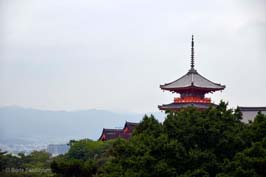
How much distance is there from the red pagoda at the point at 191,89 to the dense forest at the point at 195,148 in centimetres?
1540

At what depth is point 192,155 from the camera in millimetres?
13797

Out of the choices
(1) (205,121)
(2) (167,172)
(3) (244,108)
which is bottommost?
(2) (167,172)

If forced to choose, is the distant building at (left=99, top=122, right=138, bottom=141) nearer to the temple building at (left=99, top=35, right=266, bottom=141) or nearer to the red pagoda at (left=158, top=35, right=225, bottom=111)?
the temple building at (left=99, top=35, right=266, bottom=141)

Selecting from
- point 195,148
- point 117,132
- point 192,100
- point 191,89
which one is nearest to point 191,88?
point 191,89

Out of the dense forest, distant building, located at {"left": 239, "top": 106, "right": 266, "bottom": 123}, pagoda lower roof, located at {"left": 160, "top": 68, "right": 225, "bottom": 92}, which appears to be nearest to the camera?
the dense forest

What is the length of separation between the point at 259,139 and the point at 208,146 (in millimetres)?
1223

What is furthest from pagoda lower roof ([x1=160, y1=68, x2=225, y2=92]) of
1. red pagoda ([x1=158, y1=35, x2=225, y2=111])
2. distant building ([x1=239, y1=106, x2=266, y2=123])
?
distant building ([x1=239, y1=106, x2=266, y2=123])

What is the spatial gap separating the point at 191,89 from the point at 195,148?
665 inches

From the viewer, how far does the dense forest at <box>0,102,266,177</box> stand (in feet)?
44.2

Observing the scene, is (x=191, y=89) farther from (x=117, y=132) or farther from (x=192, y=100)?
(x=117, y=132)

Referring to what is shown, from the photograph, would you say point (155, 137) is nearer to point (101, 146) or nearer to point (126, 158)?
point (126, 158)

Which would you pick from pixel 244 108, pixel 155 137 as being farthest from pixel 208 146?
pixel 244 108

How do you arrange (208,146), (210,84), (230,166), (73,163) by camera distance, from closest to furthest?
(230,166) < (208,146) < (73,163) < (210,84)

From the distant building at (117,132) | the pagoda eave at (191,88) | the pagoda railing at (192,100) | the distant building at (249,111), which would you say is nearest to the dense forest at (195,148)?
the distant building at (249,111)
